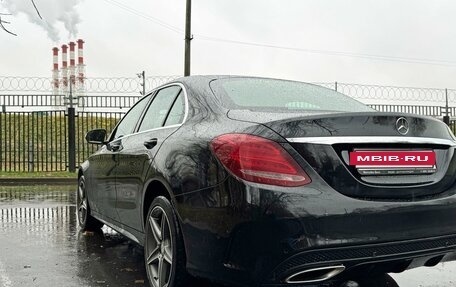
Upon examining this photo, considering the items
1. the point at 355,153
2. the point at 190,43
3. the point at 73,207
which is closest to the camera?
the point at 355,153

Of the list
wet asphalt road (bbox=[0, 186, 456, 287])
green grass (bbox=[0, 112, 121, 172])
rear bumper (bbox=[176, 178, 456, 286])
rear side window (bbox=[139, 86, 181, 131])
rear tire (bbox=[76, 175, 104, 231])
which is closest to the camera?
rear bumper (bbox=[176, 178, 456, 286])

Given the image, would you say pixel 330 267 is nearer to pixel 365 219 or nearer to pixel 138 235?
pixel 365 219

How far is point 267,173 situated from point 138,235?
1.66 m

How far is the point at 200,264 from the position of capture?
2.72m

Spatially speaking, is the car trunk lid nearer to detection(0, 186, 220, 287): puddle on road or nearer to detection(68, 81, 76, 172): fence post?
detection(0, 186, 220, 287): puddle on road

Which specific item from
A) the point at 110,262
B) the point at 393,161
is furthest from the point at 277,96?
the point at 110,262

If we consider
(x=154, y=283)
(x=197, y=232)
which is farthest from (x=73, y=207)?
(x=197, y=232)

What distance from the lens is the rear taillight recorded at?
247 centimetres

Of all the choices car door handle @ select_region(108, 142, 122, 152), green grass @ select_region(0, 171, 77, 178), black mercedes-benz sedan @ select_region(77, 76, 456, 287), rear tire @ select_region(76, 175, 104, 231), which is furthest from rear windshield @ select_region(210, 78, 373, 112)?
green grass @ select_region(0, 171, 77, 178)

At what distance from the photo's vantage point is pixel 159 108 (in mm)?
4016

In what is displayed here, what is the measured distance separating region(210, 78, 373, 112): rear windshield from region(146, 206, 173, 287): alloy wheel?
0.87m

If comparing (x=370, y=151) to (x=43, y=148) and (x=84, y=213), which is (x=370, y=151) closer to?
(x=84, y=213)

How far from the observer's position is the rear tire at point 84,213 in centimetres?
557

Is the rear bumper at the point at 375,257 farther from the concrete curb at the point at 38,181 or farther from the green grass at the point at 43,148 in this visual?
the green grass at the point at 43,148
